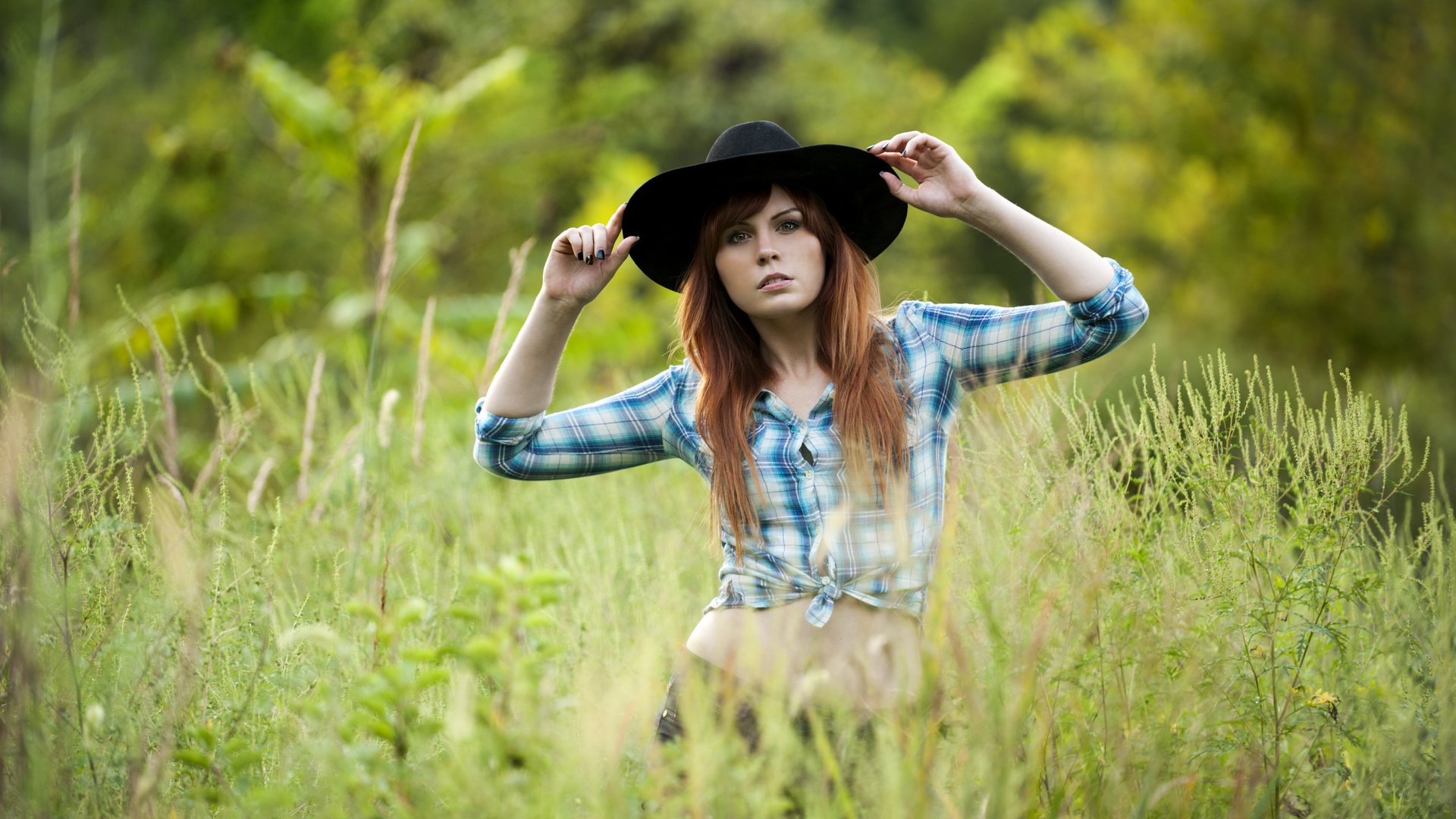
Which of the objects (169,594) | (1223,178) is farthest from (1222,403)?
(1223,178)

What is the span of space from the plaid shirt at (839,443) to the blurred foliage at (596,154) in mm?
1654

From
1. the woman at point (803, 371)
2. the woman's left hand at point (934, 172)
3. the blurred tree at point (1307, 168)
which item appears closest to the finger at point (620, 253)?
the woman at point (803, 371)

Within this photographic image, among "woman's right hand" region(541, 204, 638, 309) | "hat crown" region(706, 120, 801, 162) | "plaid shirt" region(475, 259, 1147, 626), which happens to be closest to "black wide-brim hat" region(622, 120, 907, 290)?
"hat crown" region(706, 120, 801, 162)

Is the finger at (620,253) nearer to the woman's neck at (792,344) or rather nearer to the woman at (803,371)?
the woman at (803,371)

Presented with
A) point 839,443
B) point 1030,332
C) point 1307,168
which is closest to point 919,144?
point 1030,332

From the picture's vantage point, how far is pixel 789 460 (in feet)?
7.27

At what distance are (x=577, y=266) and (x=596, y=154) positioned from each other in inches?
611

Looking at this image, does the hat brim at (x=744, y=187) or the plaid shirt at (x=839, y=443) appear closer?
the plaid shirt at (x=839, y=443)

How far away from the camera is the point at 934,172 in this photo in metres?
2.28

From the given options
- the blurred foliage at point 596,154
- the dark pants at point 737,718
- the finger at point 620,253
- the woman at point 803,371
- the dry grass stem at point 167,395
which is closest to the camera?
the dark pants at point 737,718

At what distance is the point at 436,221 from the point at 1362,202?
9867 millimetres

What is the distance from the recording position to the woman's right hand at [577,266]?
2.34m

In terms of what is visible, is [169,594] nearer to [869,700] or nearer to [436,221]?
[869,700]

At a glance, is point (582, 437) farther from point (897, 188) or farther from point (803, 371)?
point (897, 188)
